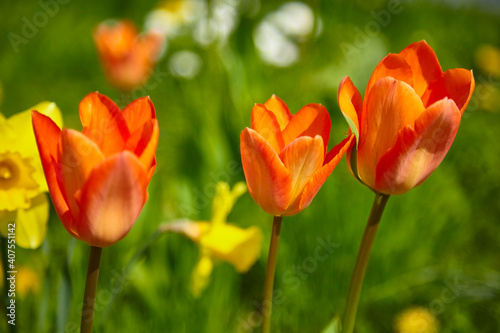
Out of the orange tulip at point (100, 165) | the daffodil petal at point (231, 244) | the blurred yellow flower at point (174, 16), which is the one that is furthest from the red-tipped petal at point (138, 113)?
the blurred yellow flower at point (174, 16)

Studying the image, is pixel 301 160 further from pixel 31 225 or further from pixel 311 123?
pixel 31 225

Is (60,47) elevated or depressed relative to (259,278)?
elevated

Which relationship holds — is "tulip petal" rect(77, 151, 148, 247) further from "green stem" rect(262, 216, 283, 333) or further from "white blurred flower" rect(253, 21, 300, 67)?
"white blurred flower" rect(253, 21, 300, 67)

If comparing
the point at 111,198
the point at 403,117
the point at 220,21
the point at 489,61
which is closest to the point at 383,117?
the point at 403,117

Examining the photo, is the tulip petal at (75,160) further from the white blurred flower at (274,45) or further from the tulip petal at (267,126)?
the white blurred flower at (274,45)

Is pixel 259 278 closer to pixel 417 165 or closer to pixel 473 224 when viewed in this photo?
pixel 473 224

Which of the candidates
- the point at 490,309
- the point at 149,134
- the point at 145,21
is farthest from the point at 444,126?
the point at 145,21
